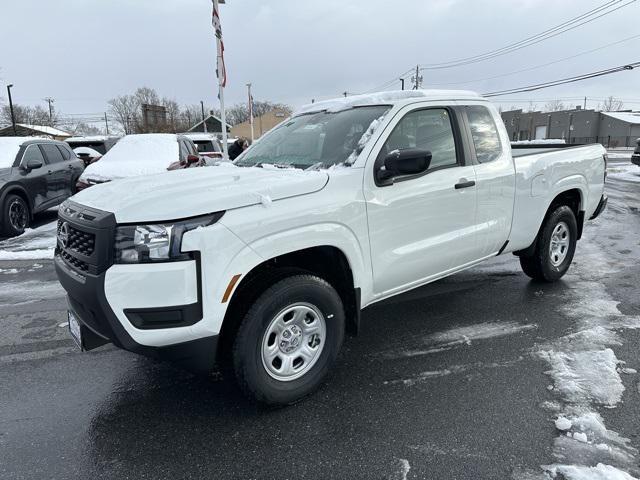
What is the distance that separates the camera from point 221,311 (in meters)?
2.63

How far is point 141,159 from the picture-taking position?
9.98 metres

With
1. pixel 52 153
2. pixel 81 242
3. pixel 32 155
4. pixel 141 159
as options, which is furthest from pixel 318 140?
pixel 52 153

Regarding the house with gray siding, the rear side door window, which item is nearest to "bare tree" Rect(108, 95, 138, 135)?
the house with gray siding

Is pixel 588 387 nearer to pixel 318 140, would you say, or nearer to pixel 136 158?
pixel 318 140

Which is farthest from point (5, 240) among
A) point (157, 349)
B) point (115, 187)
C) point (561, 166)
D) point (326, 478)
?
point (561, 166)

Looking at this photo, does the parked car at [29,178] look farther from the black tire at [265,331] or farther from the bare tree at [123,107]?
the bare tree at [123,107]

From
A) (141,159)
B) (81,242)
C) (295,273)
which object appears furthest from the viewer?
(141,159)

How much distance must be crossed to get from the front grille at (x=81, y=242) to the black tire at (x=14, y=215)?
22.9ft

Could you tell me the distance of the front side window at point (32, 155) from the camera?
940cm

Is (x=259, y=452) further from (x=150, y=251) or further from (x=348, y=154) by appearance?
(x=348, y=154)

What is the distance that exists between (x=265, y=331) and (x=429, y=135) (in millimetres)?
2125

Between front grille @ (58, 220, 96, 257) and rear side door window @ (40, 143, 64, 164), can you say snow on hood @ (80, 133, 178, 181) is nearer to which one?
rear side door window @ (40, 143, 64, 164)

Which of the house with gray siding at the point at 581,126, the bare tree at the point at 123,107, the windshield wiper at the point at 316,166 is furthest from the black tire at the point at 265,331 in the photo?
the bare tree at the point at 123,107

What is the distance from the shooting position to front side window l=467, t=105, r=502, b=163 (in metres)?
4.19
